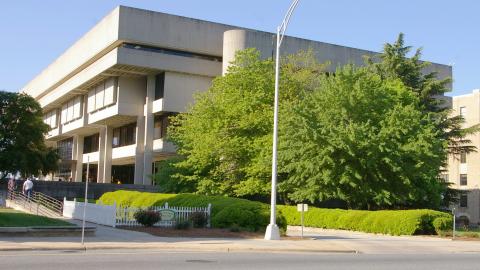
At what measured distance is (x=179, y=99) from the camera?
196ft

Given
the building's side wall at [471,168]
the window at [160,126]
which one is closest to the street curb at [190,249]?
the window at [160,126]

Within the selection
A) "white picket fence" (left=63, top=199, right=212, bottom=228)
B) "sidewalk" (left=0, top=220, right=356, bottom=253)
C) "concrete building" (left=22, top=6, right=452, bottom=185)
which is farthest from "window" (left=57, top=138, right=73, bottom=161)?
"sidewalk" (left=0, top=220, right=356, bottom=253)

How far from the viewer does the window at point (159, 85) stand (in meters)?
60.0

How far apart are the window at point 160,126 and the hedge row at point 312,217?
24857 mm

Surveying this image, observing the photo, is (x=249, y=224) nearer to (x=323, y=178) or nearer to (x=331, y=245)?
(x=331, y=245)

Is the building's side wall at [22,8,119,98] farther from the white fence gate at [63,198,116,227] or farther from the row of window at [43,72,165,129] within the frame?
the white fence gate at [63,198,116,227]

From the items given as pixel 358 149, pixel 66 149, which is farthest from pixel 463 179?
pixel 66 149

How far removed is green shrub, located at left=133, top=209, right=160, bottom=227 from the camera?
26859 mm

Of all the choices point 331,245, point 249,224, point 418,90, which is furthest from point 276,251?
point 418,90

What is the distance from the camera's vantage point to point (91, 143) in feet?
261

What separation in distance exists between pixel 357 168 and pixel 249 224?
31.8 ft

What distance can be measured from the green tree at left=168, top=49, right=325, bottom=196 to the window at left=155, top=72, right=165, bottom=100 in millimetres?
16841

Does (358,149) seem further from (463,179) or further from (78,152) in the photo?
(78,152)

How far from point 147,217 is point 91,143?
55.1 meters
